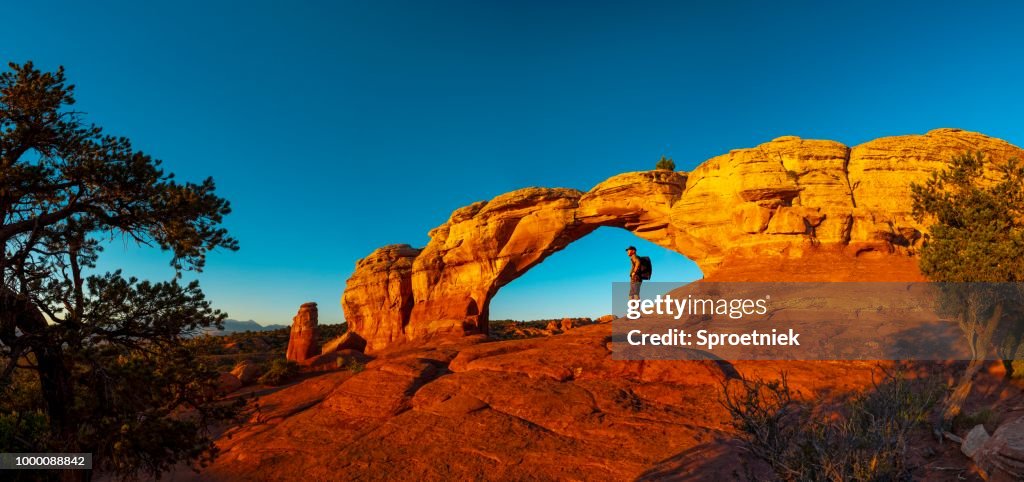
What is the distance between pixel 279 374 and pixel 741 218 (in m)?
26.9

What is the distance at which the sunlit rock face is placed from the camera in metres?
25.5

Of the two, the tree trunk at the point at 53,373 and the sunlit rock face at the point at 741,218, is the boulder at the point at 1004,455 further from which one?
the tree trunk at the point at 53,373

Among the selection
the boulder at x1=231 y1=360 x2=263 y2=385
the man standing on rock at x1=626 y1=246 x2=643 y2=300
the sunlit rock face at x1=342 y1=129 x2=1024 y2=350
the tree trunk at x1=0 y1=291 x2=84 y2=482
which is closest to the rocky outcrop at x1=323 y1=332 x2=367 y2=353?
the sunlit rock face at x1=342 y1=129 x2=1024 y2=350

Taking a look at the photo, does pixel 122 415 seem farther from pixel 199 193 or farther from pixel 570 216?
pixel 570 216

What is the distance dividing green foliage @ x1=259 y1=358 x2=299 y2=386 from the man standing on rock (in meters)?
18.9

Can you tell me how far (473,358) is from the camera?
766 inches

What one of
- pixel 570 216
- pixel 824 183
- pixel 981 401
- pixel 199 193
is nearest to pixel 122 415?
pixel 199 193

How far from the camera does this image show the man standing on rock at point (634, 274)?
19.2 metres

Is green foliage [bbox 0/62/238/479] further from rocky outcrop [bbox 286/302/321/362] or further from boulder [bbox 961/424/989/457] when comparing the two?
rocky outcrop [bbox 286/302/321/362]

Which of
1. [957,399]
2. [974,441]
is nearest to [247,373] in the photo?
[974,441]

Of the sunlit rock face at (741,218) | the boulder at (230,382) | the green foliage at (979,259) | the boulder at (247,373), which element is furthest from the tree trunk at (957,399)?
the boulder at (247,373)

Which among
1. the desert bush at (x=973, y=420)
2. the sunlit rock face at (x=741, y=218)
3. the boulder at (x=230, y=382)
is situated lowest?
the boulder at (x=230, y=382)

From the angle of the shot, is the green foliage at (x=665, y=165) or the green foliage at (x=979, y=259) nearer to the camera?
the green foliage at (x=979, y=259)

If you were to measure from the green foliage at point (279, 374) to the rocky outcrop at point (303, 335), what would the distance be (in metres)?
11.7
